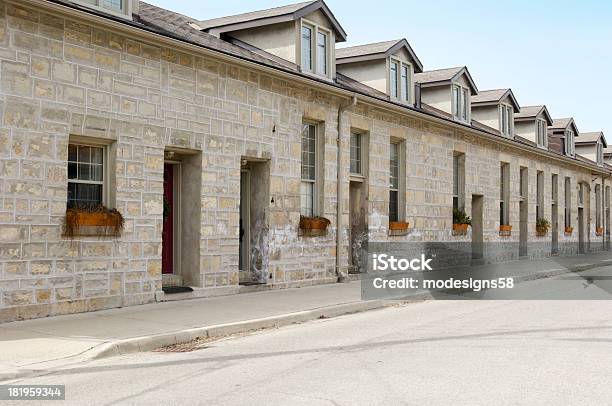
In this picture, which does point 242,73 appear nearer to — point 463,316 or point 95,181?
point 95,181

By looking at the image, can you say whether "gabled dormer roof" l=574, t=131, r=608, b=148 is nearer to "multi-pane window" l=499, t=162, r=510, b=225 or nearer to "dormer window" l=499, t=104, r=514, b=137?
"dormer window" l=499, t=104, r=514, b=137

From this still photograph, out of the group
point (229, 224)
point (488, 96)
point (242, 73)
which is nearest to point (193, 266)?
point (229, 224)

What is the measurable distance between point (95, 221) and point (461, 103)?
1592cm

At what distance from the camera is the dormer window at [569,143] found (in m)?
34.4

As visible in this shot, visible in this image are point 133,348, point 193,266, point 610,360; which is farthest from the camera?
point 193,266

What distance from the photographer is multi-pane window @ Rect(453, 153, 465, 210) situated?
76.9ft

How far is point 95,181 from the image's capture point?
11820 millimetres

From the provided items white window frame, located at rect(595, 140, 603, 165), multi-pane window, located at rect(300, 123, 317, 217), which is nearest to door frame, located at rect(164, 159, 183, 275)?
multi-pane window, located at rect(300, 123, 317, 217)

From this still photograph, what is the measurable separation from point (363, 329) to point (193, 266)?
4332 millimetres

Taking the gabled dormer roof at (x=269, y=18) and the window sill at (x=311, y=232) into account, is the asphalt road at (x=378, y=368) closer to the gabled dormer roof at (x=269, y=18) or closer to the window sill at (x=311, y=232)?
the window sill at (x=311, y=232)

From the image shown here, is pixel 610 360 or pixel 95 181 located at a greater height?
pixel 95 181

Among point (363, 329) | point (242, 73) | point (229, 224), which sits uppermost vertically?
point (242, 73)

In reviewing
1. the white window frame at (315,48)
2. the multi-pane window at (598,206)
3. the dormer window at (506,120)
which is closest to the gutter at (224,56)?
the white window frame at (315,48)

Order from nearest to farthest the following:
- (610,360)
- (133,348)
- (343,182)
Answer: (610,360) → (133,348) → (343,182)
